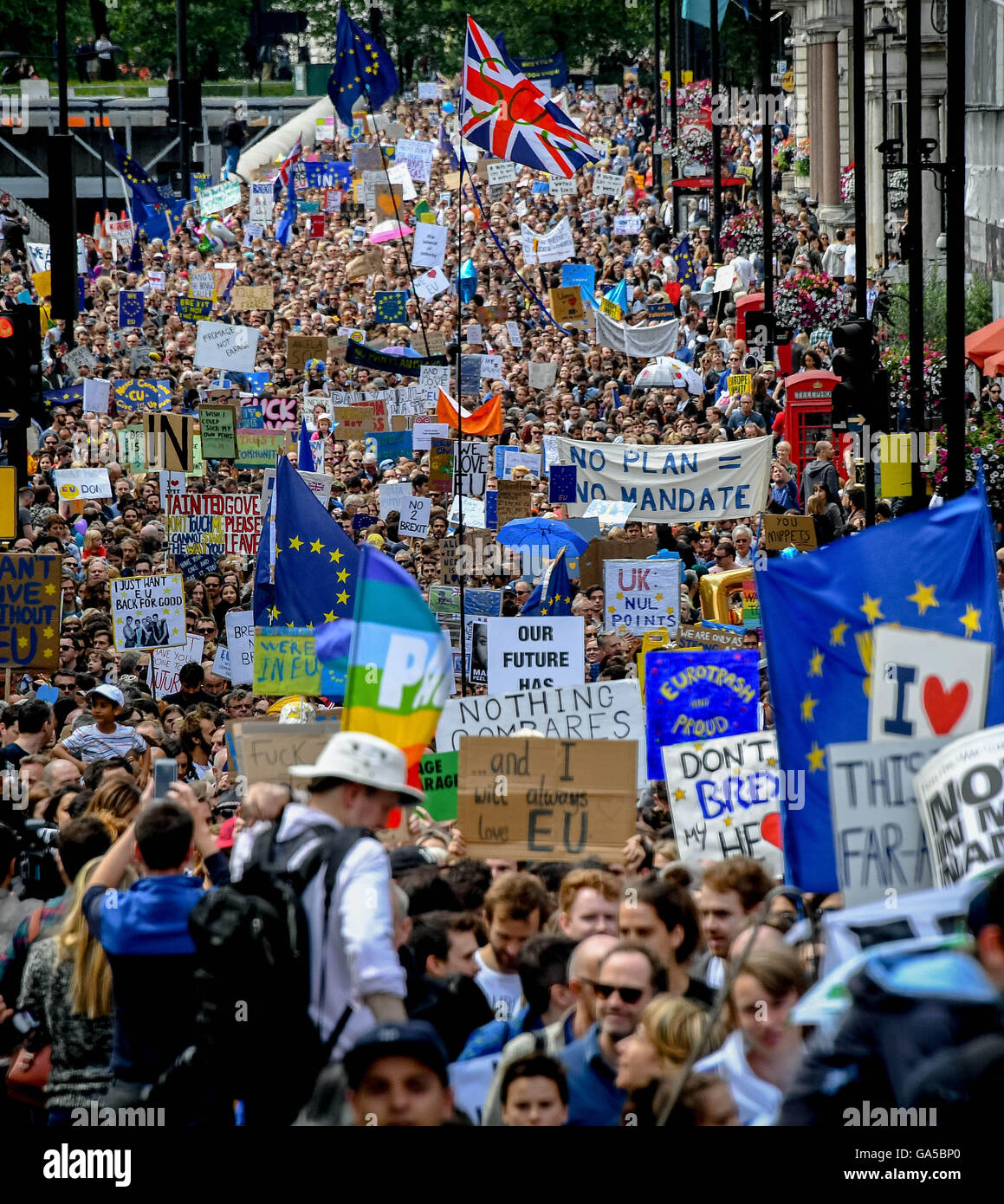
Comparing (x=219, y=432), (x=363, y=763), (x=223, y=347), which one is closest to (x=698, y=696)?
(x=363, y=763)

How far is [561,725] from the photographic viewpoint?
10219mm

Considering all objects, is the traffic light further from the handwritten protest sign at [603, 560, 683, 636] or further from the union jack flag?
the union jack flag

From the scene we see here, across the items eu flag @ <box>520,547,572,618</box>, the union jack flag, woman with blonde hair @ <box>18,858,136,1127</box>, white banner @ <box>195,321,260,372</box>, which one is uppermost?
the union jack flag

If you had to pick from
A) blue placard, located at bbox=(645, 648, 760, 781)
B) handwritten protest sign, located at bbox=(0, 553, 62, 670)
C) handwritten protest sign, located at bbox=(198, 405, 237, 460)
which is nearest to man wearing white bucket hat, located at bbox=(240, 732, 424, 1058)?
blue placard, located at bbox=(645, 648, 760, 781)

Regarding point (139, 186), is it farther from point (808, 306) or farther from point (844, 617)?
point (844, 617)

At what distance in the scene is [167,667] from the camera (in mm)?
14820

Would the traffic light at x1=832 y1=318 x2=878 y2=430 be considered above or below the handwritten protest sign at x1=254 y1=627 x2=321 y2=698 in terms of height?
above

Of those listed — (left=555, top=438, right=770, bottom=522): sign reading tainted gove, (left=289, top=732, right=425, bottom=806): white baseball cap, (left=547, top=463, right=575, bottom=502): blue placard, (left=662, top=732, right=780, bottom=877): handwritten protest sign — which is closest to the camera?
(left=289, top=732, right=425, bottom=806): white baseball cap

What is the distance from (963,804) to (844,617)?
5.95 ft

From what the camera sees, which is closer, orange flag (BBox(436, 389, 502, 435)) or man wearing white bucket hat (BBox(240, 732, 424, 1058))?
man wearing white bucket hat (BBox(240, 732, 424, 1058))

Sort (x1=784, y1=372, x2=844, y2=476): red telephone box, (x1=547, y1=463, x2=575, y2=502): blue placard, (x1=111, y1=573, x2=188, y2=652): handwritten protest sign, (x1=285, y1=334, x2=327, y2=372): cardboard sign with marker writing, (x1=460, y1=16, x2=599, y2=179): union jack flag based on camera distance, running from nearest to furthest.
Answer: (x1=111, y1=573, x2=188, y2=652): handwritten protest sign, (x1=547, y1=463, x2=575, y2=502): blue placard, (x1=784, y1=372, x2=844, y2=476): red telephone box, (x1=460, y1=16, x2=599, y2=179): union jack flag, (x1=285, y1=334, x2=327, y2=372): cardboard sign with marker writing

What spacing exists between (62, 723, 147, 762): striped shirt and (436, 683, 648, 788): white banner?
2.12 metres

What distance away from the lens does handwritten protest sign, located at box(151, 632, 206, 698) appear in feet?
48.4
